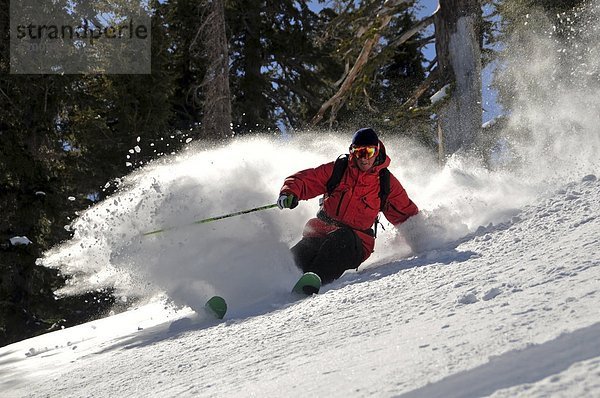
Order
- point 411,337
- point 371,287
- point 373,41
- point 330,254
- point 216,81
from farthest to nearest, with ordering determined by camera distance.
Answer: point 216,81, point 373,41, point 330,254, point 371,287, point 411,337

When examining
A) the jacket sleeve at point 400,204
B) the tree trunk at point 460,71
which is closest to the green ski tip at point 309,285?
the jacket sleeve at point 400,204

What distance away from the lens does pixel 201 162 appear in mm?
7180

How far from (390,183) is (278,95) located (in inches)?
596

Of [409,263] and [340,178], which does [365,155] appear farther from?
[409,263]

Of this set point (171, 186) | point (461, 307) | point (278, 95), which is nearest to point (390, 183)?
point (171, 186)

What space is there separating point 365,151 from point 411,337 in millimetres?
3220

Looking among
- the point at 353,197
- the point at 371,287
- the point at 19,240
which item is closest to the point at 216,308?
the point at 371,287

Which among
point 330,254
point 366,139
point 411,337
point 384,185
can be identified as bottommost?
point 411,337

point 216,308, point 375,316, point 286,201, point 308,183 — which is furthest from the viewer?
point 308,183

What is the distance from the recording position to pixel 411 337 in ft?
7.25

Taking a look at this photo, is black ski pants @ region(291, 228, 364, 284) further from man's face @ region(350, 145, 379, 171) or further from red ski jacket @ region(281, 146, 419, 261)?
man's face @ region(350, 145, 379, 171)

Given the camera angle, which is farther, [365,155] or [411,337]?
[365,155]

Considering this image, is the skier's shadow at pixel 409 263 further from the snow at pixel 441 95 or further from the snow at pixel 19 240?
the snow at pixel 19 240

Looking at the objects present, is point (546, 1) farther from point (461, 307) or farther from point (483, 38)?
point (461, 307)
